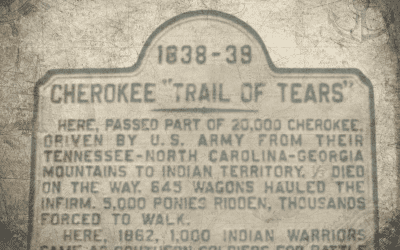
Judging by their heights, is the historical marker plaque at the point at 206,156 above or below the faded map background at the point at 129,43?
below

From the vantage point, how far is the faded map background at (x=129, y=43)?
1229 millimetres

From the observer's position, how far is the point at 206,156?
3.92 ft

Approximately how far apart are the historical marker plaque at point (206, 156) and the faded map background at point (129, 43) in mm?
60

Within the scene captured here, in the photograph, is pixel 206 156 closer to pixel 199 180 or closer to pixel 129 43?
pixel 199 180

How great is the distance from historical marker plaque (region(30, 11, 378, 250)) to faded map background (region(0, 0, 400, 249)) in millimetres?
60

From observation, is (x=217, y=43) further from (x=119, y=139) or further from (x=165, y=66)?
(x=119, y=139)

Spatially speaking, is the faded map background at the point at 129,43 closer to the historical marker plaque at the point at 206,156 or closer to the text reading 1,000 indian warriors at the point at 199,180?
the historical marker plaque at the point at 206,156

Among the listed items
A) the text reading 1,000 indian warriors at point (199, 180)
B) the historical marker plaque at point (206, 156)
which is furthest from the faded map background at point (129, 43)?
the text reading 1,000 indian warriors at point (199, 180)

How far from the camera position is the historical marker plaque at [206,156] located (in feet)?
3.86

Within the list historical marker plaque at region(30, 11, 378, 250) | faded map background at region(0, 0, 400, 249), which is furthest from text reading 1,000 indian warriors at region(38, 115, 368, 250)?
faded map background at region(0, 0, 400, 249)

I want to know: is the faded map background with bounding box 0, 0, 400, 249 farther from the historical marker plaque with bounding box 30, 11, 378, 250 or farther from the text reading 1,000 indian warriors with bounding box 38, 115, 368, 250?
the text reading 1,000 indian warriors with bounding box 38, 115, 368, 250

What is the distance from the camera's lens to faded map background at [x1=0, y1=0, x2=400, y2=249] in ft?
4.03

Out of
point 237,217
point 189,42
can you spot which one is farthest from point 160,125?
point 237,217

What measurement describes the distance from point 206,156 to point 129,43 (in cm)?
64
